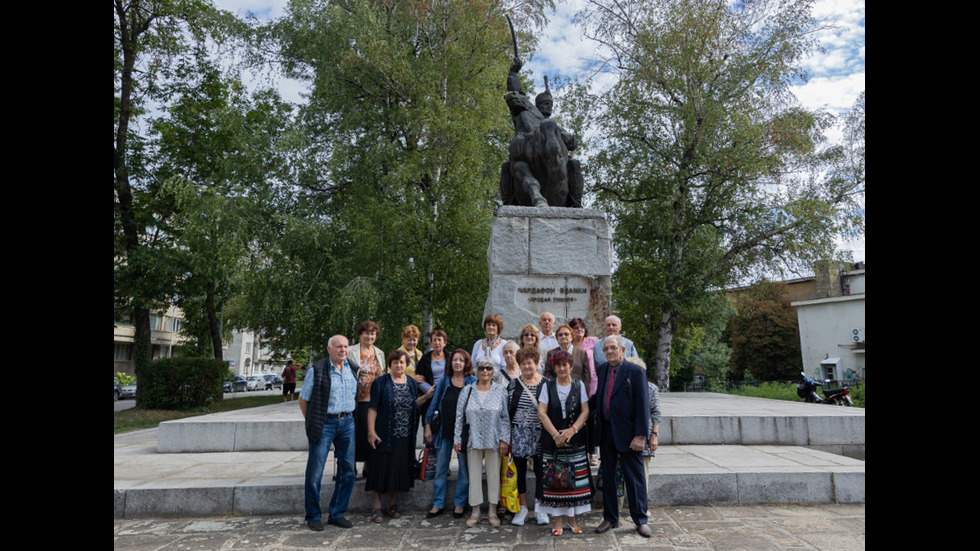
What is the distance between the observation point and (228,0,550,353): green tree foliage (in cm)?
1486

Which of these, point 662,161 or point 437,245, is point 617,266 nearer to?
point 662,161

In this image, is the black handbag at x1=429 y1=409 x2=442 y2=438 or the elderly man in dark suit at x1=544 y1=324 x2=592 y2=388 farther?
the elderly man in dark suit at x1=544 y1=324 x2=592 y2=388

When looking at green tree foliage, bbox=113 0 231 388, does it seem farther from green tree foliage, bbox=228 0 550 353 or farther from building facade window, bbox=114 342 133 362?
building facade window, bbox=114 342 133 362

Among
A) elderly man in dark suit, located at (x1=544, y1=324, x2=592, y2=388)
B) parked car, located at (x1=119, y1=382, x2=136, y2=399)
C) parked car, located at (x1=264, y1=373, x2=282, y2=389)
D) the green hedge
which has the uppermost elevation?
elderly man in dark suit, located at (x1=544, y1=324, x2=592, y2=388)

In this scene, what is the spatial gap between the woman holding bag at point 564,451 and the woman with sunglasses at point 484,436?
1.18 feet

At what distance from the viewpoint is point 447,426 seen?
202 inches

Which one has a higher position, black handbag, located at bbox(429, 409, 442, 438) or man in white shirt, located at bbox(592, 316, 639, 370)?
man in white shirt, located at bbox(592, 316, 639, 370)

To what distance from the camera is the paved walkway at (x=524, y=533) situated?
13.8ft

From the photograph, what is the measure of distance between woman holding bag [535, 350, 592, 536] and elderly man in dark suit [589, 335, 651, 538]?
17 centimetres

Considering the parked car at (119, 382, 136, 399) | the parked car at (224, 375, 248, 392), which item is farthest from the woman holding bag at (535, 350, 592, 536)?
the parked car at (224, 375, 248, 392)

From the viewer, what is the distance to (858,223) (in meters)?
17.2

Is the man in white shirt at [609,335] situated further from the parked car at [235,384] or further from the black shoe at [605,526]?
the parked car at [235,384]
